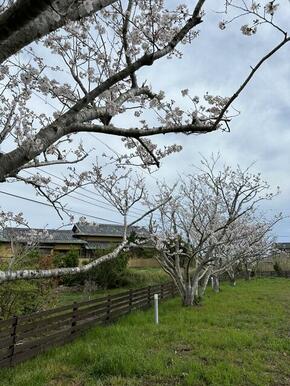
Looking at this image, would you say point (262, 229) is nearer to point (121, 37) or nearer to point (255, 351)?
point (255, 351)

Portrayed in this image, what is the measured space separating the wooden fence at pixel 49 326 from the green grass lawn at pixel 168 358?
224 millimetres

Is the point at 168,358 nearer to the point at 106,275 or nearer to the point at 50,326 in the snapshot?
the point at 50,326

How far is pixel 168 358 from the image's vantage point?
21.4 feet

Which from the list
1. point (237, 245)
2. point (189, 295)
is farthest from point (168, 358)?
point (237, 245)

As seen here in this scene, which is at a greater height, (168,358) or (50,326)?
(50,326)

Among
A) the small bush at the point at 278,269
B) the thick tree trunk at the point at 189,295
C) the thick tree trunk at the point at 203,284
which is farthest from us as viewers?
the small bush at the point at 278,269

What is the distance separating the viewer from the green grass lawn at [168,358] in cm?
553

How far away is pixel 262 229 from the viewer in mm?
25078

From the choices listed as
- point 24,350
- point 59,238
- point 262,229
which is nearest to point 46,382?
point 24,350

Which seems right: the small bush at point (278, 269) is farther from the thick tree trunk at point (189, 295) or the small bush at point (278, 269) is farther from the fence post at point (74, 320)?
the fence post at point (74, 320)

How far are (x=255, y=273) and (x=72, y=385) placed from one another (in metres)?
42.0

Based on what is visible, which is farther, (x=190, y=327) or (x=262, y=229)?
(x=262, y=229)

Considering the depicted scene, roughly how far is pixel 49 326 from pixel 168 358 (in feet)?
8.33

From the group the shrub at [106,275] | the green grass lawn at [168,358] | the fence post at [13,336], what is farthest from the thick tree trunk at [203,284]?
the fence post at [13,336]
